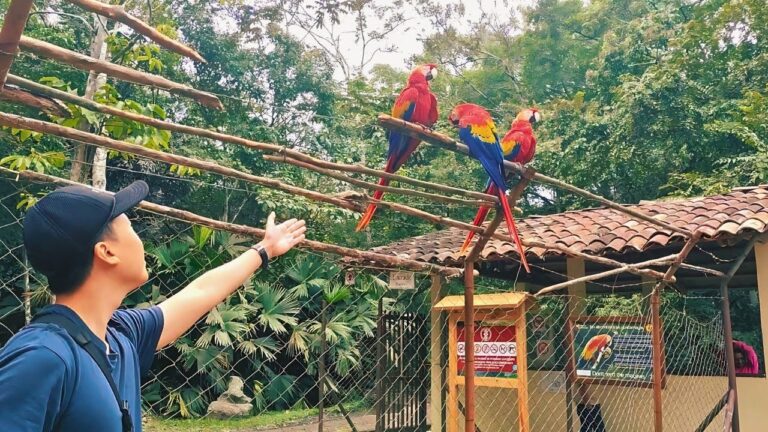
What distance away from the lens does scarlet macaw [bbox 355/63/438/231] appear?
116 inches

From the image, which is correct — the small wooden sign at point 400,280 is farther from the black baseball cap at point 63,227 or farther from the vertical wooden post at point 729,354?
the vertical wooden post at point 729,354

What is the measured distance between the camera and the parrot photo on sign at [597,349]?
16.8 feet

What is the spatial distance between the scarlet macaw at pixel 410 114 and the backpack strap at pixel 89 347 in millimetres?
1780

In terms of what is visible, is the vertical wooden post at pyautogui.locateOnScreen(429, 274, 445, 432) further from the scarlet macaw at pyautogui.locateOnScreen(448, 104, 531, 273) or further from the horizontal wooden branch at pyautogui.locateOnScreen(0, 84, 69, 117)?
the horizontal wooden branch at pyautogui.locateOnScreen(0, 84, 69, 117)

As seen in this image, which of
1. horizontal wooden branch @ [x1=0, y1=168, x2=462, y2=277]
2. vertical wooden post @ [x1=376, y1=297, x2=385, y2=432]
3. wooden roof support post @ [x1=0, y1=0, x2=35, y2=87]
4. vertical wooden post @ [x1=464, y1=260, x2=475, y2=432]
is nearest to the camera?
wooden roof support post @ [x1=0, y1=0, x2=35, y2=87]

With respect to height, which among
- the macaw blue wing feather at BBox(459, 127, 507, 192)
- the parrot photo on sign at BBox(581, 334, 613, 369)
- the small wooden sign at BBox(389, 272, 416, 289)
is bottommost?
the parrot photo on sign at BBox(581, 334, 613, 369)

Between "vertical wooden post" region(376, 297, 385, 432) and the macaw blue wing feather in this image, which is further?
"vertical wooden post" region(376, 297, 385, 432)

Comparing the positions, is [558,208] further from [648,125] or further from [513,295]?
[513,295]

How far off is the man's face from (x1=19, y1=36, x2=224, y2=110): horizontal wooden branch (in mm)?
541

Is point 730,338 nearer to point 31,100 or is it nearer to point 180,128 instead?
point 180,128

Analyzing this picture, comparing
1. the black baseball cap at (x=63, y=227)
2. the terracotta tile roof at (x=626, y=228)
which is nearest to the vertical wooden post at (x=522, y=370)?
the terracotta tile roof at (x=626, y=228)

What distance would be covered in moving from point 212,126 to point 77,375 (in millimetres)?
12043

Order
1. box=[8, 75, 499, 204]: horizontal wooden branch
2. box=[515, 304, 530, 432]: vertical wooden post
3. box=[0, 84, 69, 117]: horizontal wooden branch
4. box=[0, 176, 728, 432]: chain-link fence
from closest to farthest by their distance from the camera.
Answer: box=[0, 84, 69, 117]: horizontal wooden branch
box=[8, 75, 499, 204]: horizontal wooden branch
box=[515, 304, 530, 432]: vertical wooden post
box=[0, 176, 728, 432]: chain-link fence

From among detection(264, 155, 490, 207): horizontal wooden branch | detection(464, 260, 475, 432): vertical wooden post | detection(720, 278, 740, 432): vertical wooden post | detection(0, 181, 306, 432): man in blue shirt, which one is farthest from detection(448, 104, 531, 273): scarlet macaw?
detection(720, 278, 740, 432): vertical wooden post
